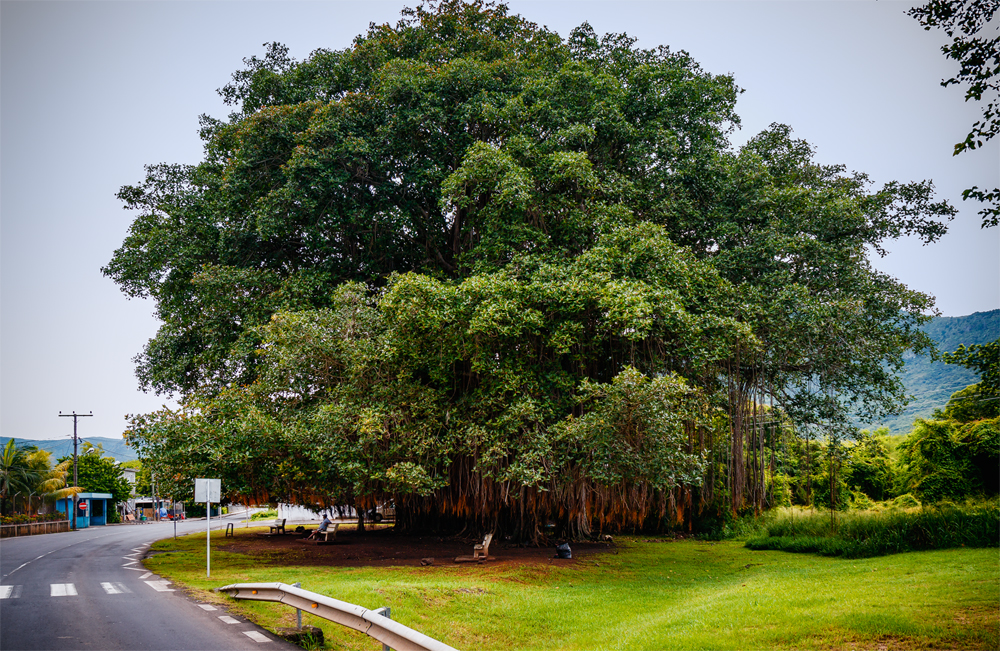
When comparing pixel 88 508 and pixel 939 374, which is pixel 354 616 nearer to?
pixel 88 508

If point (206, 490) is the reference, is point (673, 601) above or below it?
below

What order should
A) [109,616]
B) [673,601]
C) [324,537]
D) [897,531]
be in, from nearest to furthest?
1. [109,616]
2. [673,601]
3. [897,531]
4. [324,537]

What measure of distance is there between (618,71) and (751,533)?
16.6 m

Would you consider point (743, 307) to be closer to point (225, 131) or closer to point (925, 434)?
point (925, 434)

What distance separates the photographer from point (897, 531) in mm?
15484

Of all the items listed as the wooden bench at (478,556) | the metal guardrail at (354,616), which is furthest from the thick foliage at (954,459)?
the metal guardrail at (354,616)

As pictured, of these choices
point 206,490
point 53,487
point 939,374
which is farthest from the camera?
point 939,374

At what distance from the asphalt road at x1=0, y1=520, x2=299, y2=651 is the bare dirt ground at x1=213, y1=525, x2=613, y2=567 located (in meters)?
4.86

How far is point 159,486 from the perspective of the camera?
1805 cm

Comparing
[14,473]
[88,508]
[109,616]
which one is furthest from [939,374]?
[14,473]

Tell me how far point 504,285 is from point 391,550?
34.3 feet

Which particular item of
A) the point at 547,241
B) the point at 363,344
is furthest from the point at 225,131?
the point at 547,241

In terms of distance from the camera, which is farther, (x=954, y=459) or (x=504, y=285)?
(x=954, y=459)

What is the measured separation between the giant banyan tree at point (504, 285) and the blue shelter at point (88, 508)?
35.5 m
